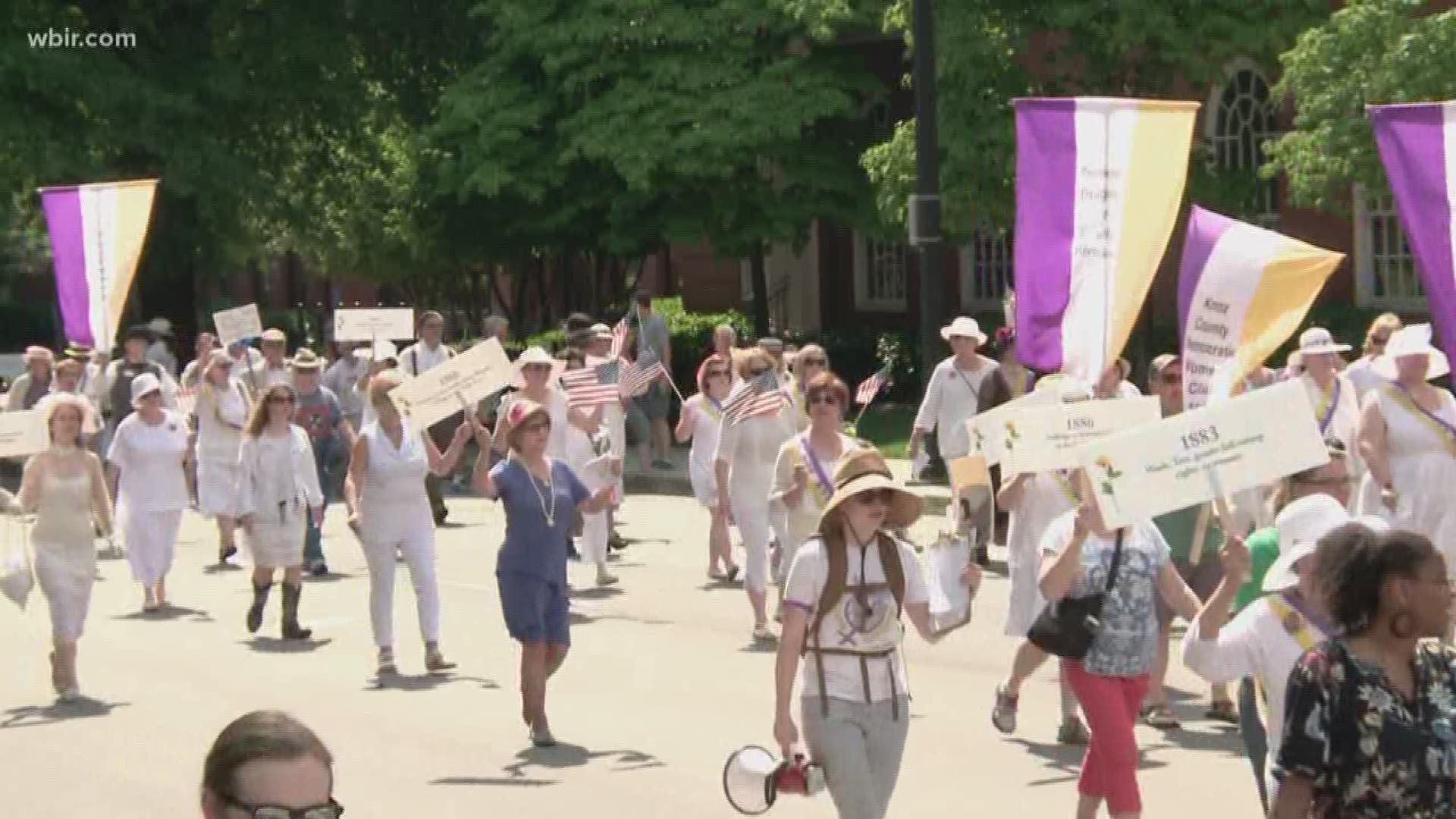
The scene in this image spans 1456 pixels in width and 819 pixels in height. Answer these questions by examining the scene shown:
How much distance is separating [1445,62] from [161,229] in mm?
20338

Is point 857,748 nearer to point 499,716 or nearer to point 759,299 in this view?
point 499,716

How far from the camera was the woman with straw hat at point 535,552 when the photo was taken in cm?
1284

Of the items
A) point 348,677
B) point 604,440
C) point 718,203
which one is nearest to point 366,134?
point 718,203

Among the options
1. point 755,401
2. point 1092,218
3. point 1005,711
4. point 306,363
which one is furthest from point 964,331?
point 1092,218

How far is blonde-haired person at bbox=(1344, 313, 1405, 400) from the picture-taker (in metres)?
16.0

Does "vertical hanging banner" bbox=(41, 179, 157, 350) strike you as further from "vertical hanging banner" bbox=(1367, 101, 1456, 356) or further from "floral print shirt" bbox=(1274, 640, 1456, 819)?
"floral print shirt" bbox=(1274, 640, 1456, 819)

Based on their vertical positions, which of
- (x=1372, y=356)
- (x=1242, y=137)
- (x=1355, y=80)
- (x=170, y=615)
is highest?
(x=1355, y=80)

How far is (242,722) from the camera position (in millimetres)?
3785

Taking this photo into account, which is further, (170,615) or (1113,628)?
(170,615)

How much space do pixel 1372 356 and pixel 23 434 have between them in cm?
786

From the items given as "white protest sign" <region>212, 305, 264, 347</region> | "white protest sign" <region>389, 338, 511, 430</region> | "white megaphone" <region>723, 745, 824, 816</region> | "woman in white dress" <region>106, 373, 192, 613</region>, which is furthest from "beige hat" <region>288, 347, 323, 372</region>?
"white megaphone" <region>723, 745, 824, 816</region>

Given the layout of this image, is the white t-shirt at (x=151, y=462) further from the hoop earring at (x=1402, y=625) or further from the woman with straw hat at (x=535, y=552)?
the hoop earring at (x=1402, y=625)

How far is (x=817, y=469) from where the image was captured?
12695mm

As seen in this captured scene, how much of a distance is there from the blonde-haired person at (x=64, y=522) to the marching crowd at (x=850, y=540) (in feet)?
0.05
